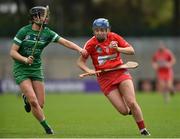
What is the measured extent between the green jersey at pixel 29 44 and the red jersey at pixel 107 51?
0.81 m

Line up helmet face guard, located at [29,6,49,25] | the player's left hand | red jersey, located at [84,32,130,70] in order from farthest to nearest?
helmet face guard, located at [29,6,49,25]
red jersey, located at [84,32,130,70]
the player's left hand

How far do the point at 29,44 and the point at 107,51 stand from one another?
5.21 feet

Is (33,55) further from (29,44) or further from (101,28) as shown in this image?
(101,28)

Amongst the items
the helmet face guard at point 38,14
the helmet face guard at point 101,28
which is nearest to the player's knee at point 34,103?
the helmet face guard at point 38,14

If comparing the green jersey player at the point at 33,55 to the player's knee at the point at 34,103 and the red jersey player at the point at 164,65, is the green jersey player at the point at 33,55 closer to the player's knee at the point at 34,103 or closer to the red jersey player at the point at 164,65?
the player's knee at the point at 34,103

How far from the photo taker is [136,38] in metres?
47.4

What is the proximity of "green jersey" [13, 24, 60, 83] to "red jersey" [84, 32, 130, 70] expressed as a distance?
0.81 metres

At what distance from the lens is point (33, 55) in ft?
53.9

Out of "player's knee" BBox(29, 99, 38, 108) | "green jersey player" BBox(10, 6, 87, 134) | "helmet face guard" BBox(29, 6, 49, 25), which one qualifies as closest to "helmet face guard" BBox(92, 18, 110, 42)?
"green jersey player" BBox(10, 6, 87, 134)

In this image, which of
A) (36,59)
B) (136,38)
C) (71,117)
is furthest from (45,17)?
(136,38)

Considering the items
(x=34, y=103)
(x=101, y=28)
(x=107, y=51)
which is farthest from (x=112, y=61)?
(x=34, y=103)

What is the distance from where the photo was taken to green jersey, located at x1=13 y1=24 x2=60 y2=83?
1636cm

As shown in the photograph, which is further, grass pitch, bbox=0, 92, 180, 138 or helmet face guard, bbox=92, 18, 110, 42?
grass pitch, bbox=0, 92, 180, 138

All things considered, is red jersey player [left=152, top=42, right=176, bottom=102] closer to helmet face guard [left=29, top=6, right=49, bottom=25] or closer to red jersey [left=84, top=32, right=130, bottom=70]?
red jersey [left=84, top=32, right=130, bottom=70]
